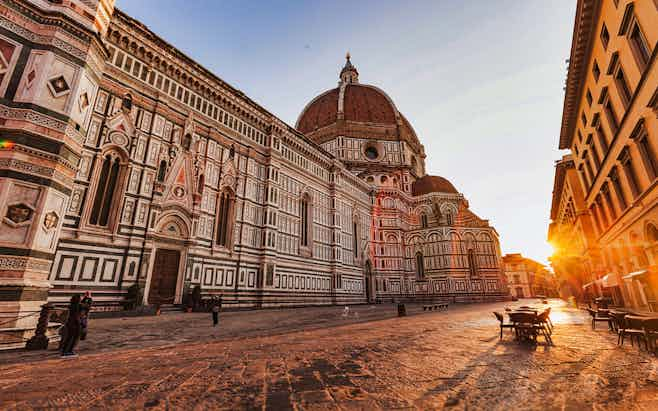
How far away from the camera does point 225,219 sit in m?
18.6

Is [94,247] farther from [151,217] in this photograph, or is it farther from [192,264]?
[192,264]

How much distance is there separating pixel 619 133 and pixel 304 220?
19921 millimetres

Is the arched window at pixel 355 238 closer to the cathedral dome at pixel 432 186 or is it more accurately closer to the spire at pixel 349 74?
the cathedral dome at pixel 432 186

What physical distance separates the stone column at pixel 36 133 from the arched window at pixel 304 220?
57.7 ft

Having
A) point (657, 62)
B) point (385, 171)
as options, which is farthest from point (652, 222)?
point (385, 171)

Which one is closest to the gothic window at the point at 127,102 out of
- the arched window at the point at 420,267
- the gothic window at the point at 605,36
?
the gothic window at the point at 605,36

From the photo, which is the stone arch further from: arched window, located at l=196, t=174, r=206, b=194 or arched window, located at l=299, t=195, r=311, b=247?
arched window, located at l=299, t=195, r=311, b=247

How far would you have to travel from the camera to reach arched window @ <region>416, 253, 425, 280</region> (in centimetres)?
3575

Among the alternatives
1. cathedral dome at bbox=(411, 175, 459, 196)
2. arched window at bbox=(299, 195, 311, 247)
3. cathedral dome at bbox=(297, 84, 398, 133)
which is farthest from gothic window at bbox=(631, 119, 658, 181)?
cathedral dome at bbox=(297, 84, 398, 133)

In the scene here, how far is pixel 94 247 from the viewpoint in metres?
12.4

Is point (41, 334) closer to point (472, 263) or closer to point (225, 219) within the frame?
point (225, 219)

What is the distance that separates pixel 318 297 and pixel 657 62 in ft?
73.2

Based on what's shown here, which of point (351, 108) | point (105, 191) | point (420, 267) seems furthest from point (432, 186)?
point (105, 191)

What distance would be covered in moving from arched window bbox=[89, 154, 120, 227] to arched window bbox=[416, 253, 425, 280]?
1274 inches
